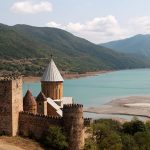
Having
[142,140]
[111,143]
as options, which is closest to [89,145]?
[111,143]

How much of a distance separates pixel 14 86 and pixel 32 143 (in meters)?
4.16

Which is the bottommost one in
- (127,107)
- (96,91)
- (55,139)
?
(127,107)

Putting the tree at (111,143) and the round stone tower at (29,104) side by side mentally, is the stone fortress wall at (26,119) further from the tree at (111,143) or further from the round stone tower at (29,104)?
the tree at (111,143)

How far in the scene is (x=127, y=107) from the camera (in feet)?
259

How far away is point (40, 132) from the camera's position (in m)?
30.2

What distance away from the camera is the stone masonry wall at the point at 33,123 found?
3011 centimetres

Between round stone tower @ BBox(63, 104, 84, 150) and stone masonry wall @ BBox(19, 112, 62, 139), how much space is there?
1.31 meters

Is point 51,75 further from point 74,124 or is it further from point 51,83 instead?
point 74,124

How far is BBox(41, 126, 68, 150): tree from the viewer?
94.1 ft

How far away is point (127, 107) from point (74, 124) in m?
51.0

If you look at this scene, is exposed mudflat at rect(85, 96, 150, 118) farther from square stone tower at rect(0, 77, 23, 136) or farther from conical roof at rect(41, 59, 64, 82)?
square stone tower at rect(0, 77, 23, 136)

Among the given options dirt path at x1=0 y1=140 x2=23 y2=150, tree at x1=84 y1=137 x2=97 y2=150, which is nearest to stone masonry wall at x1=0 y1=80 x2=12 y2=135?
dirt path at x1=0 y1=140 x2=23 y2=150

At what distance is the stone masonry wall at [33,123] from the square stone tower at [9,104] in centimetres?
62

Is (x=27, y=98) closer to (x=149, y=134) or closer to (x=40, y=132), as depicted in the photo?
(x=40, y=132)
